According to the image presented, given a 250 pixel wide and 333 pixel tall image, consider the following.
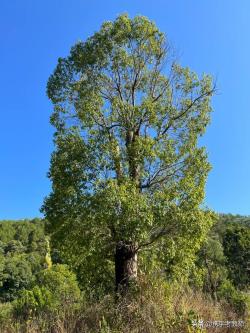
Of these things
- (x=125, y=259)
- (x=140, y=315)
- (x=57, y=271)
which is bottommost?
(x=140, y=315)

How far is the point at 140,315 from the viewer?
7109 mm

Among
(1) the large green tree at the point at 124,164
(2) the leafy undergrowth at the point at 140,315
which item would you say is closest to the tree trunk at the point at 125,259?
(1) the large green tree at the point at 124,164

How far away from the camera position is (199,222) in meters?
13.6

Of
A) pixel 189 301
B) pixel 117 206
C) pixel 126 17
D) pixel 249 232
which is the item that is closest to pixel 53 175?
pixel 117 206

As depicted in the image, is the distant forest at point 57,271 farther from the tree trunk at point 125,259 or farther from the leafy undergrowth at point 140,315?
the tree trunk at point 125,259

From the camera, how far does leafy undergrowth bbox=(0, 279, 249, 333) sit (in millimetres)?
6781

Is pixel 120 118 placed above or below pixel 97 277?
above

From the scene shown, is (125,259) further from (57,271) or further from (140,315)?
(57,271)

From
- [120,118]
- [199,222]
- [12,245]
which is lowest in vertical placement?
[199,222]

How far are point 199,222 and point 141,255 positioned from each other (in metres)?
2.53

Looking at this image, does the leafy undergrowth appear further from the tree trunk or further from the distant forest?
the tree trunk

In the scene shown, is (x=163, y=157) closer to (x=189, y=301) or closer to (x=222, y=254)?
(x=189, y=301)

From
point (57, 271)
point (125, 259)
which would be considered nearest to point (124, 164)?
point (125, 259)

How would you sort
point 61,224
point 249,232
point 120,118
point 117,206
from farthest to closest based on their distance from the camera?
point 249,232
point 120,118
point 61,224
point 117,206
